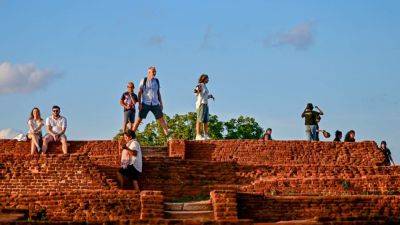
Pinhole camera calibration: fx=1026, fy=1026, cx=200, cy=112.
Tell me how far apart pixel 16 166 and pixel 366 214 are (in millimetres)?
6481

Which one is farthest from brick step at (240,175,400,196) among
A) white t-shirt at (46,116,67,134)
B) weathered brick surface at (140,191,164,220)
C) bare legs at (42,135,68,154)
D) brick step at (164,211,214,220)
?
white t-shirt at (46,116,67,134)

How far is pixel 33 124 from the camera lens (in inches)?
838

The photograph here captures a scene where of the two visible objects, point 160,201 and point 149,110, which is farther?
point 149,110

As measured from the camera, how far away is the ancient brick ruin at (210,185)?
54.8ft

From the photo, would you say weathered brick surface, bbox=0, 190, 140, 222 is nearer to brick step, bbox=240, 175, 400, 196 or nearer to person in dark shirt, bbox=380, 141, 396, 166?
brick step, bbox=240, 175, 400, 196

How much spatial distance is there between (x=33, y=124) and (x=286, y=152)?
5.66m

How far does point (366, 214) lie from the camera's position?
17.5 metres

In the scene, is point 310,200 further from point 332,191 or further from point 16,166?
point 16,166

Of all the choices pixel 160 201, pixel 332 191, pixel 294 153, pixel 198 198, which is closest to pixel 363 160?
pixel 294 153

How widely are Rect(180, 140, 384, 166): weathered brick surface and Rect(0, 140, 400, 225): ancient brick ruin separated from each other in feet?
0.07

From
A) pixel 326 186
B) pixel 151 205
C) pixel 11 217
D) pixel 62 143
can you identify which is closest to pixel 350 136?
pixel 326 186

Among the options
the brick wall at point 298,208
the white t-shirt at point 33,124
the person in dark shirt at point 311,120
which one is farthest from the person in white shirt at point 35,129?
the person in dark shirt at point 311,120

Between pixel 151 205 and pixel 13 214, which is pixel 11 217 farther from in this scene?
pixel 151 205

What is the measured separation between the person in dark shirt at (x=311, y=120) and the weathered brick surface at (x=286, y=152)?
1.37 metres
